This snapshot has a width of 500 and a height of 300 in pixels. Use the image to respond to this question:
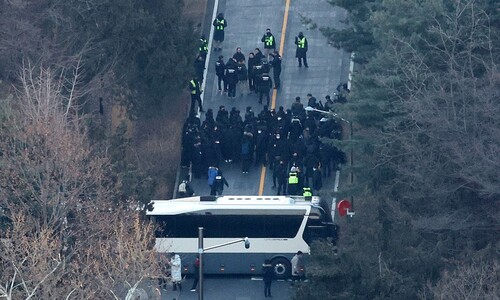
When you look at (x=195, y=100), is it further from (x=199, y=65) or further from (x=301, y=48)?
(x=301, y=48)

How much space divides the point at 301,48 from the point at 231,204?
37.6ft

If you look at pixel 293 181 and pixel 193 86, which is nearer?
pixel 293 181

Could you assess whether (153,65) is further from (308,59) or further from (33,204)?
(33,204)

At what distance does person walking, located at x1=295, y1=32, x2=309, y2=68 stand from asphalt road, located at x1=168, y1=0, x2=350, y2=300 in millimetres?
366

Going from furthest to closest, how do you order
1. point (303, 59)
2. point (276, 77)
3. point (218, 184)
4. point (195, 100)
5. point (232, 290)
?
point (303, 59) → point (276, 77) → point (195, 100) → point (218, 184) → point (232, 290)

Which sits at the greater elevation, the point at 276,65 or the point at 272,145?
the point at 276,65

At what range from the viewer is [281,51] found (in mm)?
55688

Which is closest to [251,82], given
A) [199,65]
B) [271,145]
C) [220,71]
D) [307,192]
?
[220,71]

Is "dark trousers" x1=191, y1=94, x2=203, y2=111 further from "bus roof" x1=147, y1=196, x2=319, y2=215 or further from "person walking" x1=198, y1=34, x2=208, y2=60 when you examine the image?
"bus roof" x1=147, y1=196, x2=319, y2=215

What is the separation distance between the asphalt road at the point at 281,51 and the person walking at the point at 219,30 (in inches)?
11.4

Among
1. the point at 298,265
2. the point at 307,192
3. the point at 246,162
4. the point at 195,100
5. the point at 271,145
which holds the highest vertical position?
the point at 195,100

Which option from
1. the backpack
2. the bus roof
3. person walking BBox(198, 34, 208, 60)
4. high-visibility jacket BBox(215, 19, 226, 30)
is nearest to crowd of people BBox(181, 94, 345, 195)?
the backpack

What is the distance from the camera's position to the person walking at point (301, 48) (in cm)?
5291

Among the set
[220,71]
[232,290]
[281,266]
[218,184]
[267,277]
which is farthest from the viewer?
[220,71]
